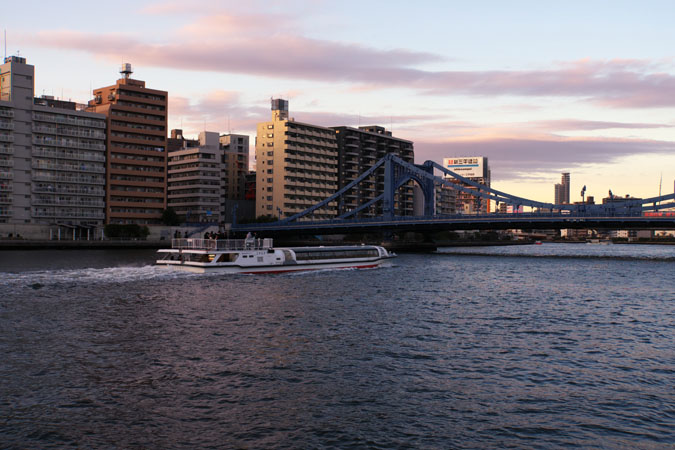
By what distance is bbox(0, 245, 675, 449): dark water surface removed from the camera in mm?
15883

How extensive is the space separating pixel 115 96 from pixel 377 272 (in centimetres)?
10213

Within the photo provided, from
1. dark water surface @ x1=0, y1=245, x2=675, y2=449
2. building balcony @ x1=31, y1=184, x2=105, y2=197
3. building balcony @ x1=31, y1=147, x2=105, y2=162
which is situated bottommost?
dark water surface @ x1=0, y1=245, x2=675, y2=449

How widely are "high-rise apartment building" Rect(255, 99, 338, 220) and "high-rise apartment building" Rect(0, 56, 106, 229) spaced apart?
176ft

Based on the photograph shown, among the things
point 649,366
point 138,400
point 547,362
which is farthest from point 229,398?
point 649,366

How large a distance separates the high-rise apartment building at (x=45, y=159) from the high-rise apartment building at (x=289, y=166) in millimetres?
53670

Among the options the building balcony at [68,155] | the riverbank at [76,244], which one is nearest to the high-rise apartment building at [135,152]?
the building balcony at [68,155]

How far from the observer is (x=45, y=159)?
128 m

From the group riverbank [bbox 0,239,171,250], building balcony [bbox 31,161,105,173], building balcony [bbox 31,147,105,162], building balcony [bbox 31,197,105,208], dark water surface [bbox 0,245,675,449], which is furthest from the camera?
building balcony [bbox 31,147,105,162]

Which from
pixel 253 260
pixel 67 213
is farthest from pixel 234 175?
pixel 253 260

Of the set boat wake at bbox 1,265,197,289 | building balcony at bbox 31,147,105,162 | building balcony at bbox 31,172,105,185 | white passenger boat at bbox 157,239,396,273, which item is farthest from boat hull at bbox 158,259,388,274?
building balcony at bbox 31,147,105,162

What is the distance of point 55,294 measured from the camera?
137 feet

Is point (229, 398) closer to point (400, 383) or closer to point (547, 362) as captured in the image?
point (400, 383)

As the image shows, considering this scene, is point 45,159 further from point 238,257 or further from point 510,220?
point 510,220

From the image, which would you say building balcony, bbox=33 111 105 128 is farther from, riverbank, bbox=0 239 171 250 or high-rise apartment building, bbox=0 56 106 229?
riverbank, bbox=0 239 171 250
